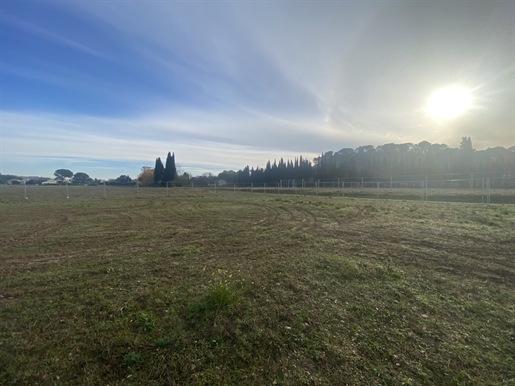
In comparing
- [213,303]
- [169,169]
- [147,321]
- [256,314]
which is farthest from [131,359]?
[169,169]

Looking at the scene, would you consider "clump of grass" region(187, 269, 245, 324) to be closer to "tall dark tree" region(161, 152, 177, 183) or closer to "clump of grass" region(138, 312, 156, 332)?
"clump of grass" region(138, 312, 156, 332)

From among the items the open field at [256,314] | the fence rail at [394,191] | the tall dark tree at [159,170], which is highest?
the tall dark tree at [159,170]

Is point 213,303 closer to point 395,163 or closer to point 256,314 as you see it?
point 256,314

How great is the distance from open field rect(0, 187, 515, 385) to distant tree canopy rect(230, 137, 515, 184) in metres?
45.6

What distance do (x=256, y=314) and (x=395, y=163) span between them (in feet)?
237

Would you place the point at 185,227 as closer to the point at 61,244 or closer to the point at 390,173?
the point at 61,244

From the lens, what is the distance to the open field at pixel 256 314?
2.14m

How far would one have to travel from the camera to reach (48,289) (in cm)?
357

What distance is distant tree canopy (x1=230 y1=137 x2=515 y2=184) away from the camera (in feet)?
163

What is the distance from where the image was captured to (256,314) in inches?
116

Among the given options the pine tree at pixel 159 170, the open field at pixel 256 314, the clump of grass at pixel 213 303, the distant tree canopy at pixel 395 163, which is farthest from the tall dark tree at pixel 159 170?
the clump of grass at pixel 213 303

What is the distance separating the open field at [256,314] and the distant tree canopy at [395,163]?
45.6 m

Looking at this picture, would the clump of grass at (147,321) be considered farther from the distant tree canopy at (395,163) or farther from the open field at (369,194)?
the distant tree canopy at (395,163)

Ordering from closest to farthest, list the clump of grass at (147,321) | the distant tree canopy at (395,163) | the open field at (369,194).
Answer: the clump of grass at (147,321) < the open field at (369,194) < the distant tree canopy at (395,163)
